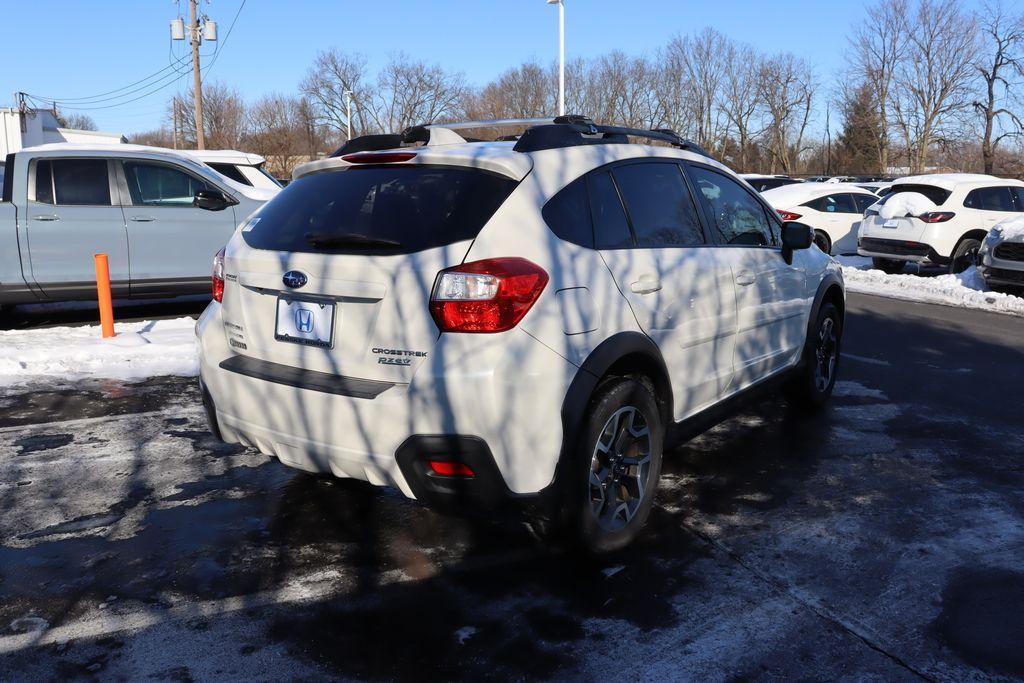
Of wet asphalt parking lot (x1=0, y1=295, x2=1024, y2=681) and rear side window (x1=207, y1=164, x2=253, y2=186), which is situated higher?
rear side window (x1=207, y1=164, x2=253, y2=186)

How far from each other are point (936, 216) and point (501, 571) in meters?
13.5

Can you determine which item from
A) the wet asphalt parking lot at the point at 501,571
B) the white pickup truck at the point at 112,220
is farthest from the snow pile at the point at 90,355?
the wet asphalt parking lot at the point at 501,571

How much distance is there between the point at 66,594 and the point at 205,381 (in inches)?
40.3

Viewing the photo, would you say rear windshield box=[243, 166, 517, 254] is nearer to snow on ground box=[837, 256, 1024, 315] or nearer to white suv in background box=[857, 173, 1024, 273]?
snow on ground box=[837, 256, 1024, 315]

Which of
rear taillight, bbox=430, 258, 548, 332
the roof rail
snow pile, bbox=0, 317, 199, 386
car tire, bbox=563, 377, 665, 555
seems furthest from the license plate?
snow pile, bbox=0, 317, 199, 386

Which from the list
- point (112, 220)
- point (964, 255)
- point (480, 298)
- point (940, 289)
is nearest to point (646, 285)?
point (480, 298)

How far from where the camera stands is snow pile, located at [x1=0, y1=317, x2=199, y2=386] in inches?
273

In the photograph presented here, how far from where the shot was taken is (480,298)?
313 centimetres

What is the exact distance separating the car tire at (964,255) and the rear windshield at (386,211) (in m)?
13.5

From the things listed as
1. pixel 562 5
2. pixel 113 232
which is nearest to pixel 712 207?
pixel 113 232

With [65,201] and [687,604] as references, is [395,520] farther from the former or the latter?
[65,201]

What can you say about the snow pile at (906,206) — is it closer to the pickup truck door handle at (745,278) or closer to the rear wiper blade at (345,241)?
the pickup truck door handle at (745,278)

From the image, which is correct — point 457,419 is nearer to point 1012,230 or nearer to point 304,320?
point 304,320

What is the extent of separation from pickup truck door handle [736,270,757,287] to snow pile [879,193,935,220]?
1151 cm
